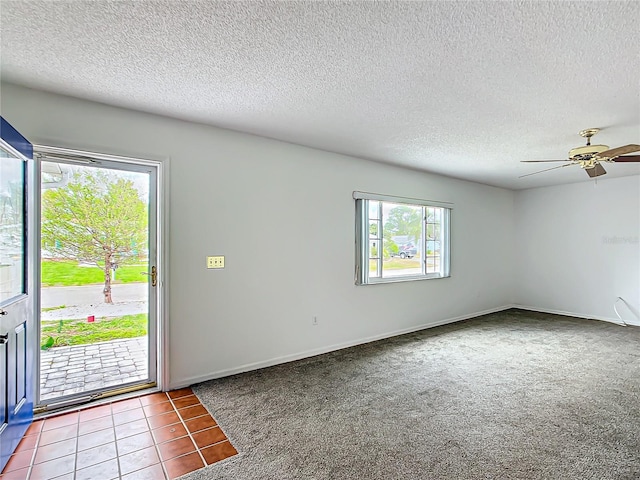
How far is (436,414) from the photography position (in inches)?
102

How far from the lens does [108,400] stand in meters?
2.81

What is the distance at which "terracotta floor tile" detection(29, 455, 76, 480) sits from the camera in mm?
1938

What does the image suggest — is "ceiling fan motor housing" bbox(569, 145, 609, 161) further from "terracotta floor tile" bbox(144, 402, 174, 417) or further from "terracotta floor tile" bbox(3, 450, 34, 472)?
"terracotta floor tile" bbox(3, 450, 34, 472)

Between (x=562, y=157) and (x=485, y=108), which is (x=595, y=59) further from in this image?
(x=562, y=157)

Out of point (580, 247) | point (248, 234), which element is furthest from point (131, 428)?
point (580, 247)

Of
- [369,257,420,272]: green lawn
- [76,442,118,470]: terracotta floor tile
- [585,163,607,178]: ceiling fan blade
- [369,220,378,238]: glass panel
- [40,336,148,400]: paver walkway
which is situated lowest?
[76,442,118,470]: terracotta floor tile

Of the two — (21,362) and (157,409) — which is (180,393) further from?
(21,362)

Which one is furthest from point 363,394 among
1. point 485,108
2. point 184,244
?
point 485,108

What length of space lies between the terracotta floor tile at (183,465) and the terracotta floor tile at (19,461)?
0.84 m

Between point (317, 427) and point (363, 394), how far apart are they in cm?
65

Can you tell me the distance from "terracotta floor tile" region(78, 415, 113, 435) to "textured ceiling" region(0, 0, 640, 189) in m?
2.44

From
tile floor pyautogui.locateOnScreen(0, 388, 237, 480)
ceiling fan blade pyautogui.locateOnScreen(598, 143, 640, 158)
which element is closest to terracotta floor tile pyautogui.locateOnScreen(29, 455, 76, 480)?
tile floor pyautogui.locateOnScreen(0, 388, 237, 480)

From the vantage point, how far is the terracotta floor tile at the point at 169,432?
230 cm

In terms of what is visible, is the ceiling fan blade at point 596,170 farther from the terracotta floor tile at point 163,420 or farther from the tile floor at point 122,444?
the terracotta floor tile at point 163,420
